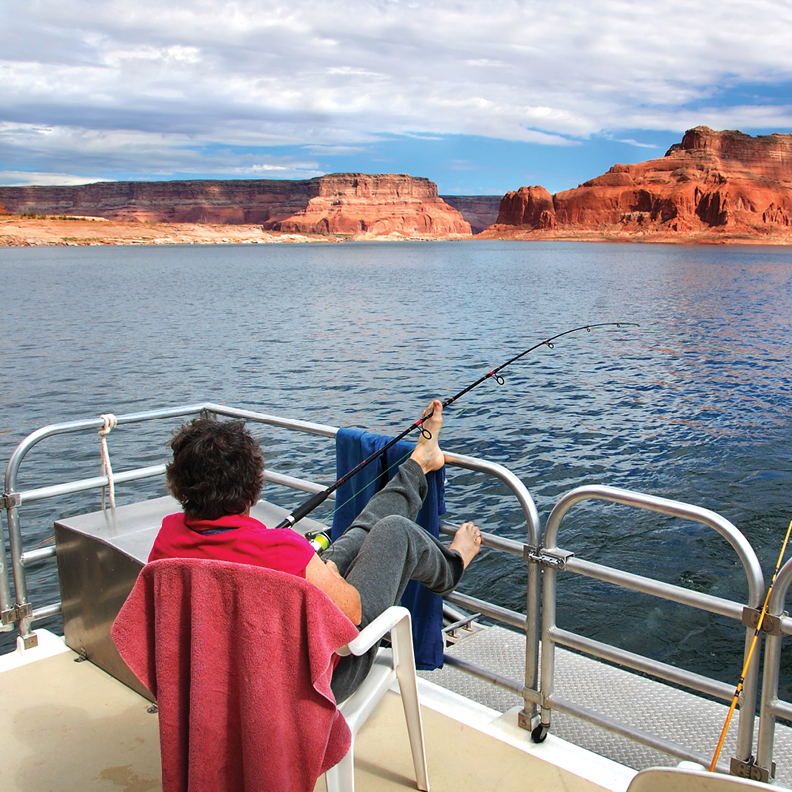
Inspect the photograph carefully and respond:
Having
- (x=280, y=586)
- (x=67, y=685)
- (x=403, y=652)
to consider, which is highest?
(x=280, y=586)

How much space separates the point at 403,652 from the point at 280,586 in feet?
2.38

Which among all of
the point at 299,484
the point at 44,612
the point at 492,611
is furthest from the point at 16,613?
the point at 492,611

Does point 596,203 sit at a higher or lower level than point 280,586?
higher

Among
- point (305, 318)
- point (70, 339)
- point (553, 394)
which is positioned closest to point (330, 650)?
point (553, 394)

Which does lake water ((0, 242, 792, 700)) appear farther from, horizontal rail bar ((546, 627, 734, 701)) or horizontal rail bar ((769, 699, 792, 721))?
horizontal rail bar ((769, 699, 792, 721))

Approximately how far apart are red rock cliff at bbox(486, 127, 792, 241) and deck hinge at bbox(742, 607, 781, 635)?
153805mm

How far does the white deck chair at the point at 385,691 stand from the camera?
228 centimetres

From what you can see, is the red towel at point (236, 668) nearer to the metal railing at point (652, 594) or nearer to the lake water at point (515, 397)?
the lake water at point (515, 397)

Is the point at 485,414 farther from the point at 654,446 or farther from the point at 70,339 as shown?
the point at 70,339

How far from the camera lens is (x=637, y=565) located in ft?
25.7

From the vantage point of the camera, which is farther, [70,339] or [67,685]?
[70,339]

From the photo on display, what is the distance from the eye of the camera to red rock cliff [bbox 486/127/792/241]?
147250mm

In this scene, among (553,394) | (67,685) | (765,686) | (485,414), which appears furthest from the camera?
(553,394)

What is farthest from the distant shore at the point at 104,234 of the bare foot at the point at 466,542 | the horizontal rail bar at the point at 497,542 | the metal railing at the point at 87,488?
the bare foot at the point at 466,542
